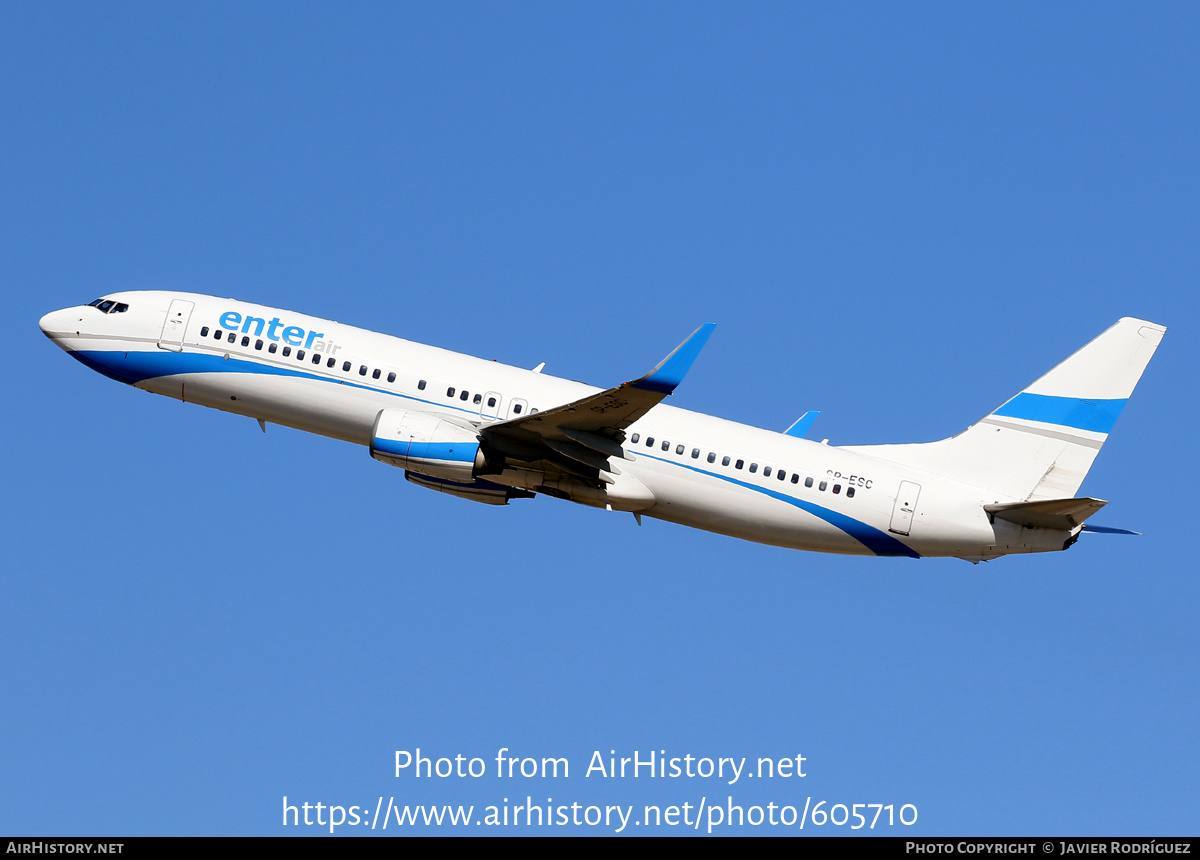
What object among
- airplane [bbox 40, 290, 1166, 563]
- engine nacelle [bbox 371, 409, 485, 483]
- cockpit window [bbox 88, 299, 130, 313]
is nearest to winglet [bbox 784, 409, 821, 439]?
airplane [bbox 40, 290, 1166, 563]

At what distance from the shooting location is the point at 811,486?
4278cm

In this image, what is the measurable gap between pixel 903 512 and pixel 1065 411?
672cm

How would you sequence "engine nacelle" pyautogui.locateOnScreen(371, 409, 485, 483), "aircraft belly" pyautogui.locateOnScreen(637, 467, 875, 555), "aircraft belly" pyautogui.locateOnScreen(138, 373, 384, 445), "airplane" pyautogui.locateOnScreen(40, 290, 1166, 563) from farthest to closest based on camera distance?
"aircraft belly" pyautogui.locateOnScreen(138, 373, 384, 445)
"aircraft belly" pyautogui.locateOnScreen(637, 467, 875, 555)
"airplane" pyautogui.locateOnScreen(40, 290, 1166, 563)
"engine nacelle" pyautogui.locateOnScreen(371, 409, 485, 483)

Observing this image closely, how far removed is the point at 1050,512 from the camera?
41.4m

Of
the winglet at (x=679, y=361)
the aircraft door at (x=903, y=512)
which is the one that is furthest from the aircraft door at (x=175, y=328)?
the aircraft door at (x=903, y=512)

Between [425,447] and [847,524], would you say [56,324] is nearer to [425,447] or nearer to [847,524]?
[425,447]

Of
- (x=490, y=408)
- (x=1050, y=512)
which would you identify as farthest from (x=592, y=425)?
(x=1050, y=512)

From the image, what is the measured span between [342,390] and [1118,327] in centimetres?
2542

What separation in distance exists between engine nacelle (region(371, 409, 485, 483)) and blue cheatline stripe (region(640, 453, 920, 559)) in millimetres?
→ 5566

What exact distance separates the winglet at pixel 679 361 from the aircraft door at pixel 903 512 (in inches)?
395

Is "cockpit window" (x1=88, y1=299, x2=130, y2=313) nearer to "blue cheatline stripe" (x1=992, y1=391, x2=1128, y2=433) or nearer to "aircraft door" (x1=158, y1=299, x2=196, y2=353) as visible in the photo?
"aircraft door" (x1=158, y1=299, x2=196, y2=353)

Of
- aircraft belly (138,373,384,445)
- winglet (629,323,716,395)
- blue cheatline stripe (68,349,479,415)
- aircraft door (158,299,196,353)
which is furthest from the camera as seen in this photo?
aircraft door (158,299,196,353)

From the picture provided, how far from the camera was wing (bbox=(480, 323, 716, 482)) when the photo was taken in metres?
37.1

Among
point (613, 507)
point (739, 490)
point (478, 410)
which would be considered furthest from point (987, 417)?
point (478, 410)
